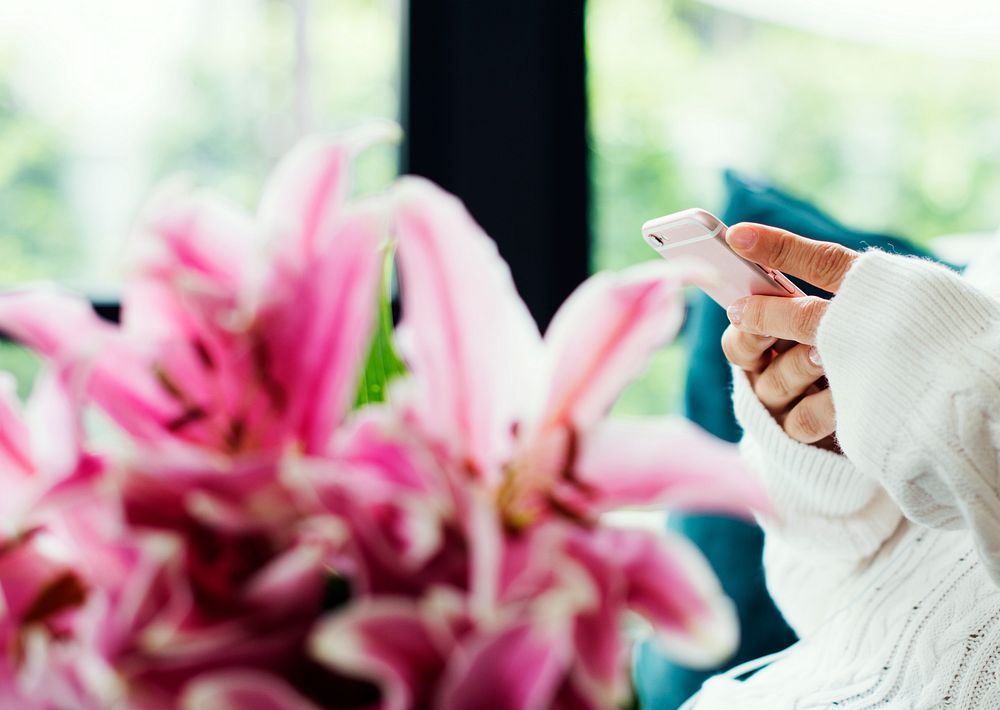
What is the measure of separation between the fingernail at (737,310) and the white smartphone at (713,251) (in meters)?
0.01

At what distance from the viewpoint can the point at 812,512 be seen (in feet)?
2.54

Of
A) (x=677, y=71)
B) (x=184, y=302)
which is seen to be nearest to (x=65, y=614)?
(x=184, y=302)

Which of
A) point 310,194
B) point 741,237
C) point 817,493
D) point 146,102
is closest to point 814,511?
A: point 817,493

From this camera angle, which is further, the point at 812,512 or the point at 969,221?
the point at 969,221

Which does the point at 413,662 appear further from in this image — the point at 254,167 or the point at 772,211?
the point at 254,167

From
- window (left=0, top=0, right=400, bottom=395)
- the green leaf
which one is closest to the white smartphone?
the green leaf

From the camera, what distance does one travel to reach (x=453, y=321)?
0.98ft

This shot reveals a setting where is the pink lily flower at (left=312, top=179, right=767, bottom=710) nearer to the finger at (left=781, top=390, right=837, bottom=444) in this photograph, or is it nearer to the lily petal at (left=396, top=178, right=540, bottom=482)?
Result: the lily petal at (left=396, top=178, right=540, bottom=482)

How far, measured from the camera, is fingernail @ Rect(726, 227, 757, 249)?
0.67 meters

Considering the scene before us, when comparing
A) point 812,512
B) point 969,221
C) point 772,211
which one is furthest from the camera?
point 969,221

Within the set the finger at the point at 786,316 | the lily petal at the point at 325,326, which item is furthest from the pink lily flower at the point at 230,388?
the finger at the point at 786,316

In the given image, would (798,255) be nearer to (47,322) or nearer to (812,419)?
(812,419)

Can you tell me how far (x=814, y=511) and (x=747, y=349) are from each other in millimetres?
131

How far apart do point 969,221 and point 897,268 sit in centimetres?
167
